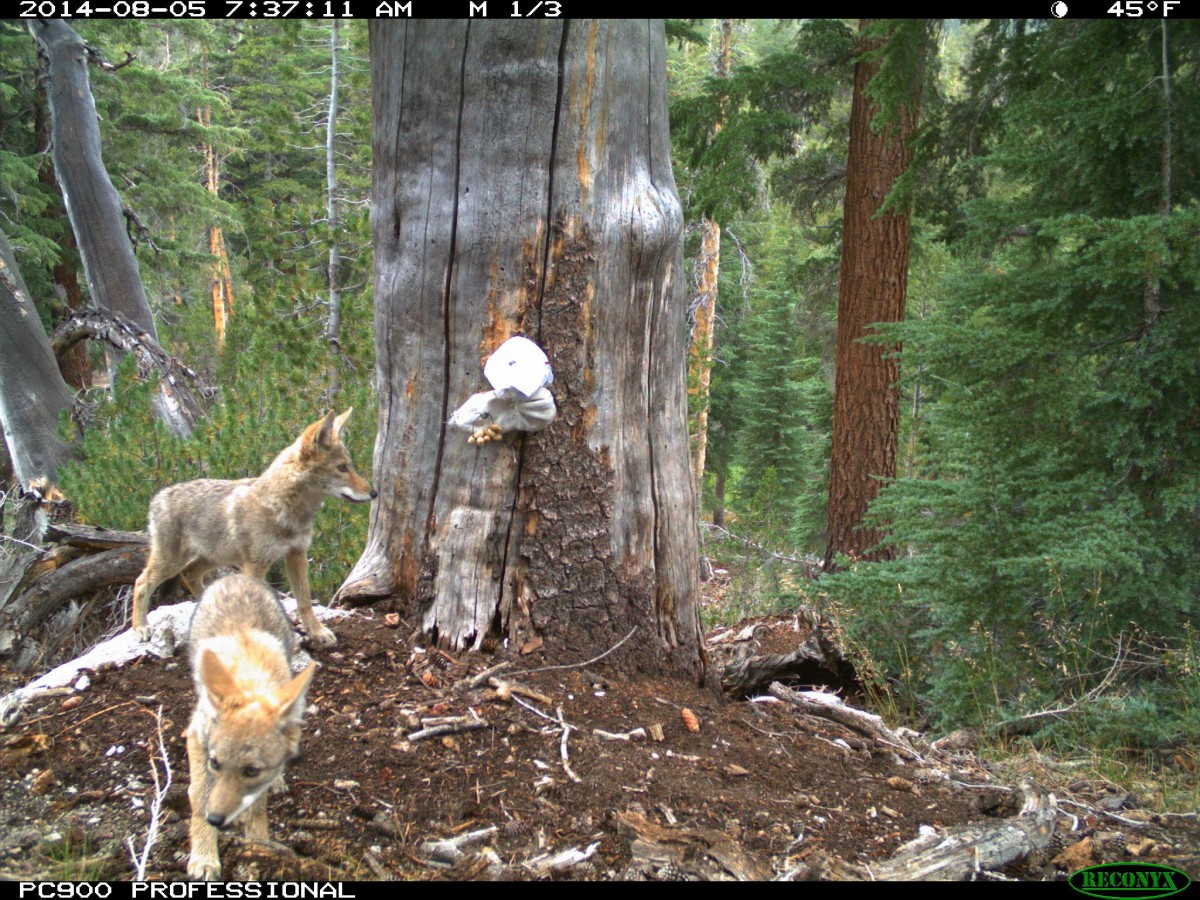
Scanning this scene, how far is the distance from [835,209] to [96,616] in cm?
1082

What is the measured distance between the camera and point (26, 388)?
9703mm

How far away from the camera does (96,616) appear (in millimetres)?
6445

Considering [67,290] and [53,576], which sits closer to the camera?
[53,576]

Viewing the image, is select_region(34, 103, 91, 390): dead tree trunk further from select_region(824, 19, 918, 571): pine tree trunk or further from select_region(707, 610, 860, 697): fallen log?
select_region(707, 610, 860, 697): fallen log

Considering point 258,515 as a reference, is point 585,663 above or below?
below

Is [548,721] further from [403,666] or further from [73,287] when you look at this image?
[73,287]

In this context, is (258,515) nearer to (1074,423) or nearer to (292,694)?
(292,694)

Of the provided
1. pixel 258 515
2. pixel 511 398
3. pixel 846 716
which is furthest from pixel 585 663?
pixel 258 515

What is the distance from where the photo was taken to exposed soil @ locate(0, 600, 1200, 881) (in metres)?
3.09

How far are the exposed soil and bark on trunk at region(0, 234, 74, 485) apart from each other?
6.55 metres

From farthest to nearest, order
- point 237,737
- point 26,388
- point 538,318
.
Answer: point 26,388, point 538,318, point 237,737

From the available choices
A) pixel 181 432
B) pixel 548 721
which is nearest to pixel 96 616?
pixel 181 432

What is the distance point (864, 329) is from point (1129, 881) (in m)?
6.74

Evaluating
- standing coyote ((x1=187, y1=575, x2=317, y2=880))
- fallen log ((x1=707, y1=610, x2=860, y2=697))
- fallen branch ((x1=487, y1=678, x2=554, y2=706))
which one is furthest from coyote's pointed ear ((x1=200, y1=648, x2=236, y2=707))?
fallen log ((x1=707, y1=610, x2=860, y2=697))
